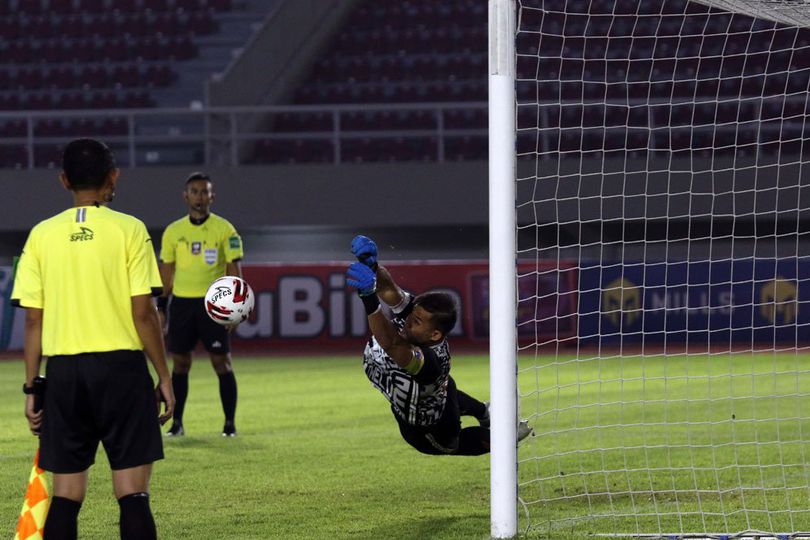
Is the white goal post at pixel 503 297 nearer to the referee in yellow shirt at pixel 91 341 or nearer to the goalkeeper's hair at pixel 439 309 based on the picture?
the goalkeeper's hair at pixel 439 309

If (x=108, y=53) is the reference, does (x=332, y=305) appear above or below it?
below

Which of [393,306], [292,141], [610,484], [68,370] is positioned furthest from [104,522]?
[292,141]

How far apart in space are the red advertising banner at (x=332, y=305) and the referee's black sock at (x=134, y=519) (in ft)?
46.2

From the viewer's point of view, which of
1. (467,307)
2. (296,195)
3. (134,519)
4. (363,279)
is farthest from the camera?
(296,195)

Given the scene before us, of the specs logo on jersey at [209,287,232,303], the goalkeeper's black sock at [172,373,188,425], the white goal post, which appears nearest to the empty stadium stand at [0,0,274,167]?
the goalkeeper's black sock at [172,373,188,425]

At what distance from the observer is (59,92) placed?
901 inches

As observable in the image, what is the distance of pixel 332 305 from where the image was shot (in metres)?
18.4

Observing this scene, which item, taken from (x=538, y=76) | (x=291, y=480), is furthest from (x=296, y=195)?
(x=291, y=480)

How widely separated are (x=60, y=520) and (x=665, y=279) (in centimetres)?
483

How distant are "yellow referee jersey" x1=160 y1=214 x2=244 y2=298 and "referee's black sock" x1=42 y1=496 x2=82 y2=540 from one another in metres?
5.20

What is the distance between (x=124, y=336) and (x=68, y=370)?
21 centimetres

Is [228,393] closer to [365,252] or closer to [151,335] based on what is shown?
[365,252]

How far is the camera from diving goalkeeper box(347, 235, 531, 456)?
5270mm

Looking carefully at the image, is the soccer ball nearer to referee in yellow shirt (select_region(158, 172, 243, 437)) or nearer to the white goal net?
the white goal net
